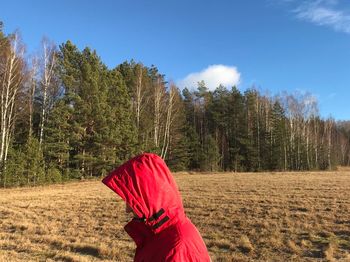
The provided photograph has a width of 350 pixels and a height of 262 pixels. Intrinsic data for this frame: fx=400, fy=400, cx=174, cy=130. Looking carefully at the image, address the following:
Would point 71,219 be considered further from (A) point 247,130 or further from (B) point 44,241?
(A) point 247,130

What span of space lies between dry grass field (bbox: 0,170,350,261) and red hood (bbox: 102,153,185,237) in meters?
6.35

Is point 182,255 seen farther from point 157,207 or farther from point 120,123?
point 120,123

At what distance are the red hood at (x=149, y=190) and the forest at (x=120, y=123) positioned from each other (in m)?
27.8

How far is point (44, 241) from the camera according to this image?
9766 millimetres

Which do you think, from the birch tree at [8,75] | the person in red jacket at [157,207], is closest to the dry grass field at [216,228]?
the person in red jacket at [157,207]

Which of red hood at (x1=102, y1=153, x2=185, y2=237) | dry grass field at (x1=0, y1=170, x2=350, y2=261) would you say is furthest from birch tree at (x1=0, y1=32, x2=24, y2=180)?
red hood at (x1=102, y1=153, x2=185, y2=237)

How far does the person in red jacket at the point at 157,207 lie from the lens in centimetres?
198

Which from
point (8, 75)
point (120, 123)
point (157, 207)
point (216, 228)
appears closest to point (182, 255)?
point (157, 207)

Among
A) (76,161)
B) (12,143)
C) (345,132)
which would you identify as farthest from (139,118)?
(345,132)

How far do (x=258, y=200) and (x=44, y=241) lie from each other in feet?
34.1

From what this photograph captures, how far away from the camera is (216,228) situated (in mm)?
12070

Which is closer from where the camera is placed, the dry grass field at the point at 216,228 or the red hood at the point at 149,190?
the red hood at the point at 149,190

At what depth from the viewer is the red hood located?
78.9 inches

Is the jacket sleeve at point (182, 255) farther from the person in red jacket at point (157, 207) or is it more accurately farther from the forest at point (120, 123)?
the forest at point (120, 123)
